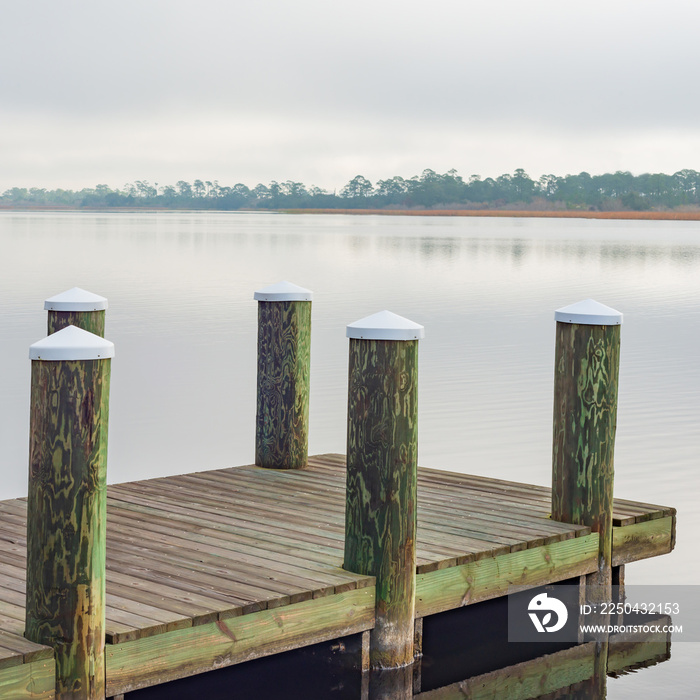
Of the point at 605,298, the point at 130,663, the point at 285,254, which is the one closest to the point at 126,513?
the point at 130,663

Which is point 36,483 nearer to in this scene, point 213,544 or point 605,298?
point 213,544

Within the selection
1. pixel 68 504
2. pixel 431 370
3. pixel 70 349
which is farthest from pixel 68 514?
pixel 431 370

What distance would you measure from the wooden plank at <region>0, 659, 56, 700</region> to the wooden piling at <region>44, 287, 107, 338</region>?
10.7 feet

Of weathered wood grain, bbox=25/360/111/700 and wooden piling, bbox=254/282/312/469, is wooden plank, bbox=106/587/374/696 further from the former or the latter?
wooden piling, bbox=254/282/312/469

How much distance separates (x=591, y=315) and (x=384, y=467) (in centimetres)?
167

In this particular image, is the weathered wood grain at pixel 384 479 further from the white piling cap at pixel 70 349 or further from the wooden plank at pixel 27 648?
the wooden plank at pixel 27 648

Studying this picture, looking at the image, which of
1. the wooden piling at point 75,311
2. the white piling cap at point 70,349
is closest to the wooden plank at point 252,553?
the wooden piling at point 75,311

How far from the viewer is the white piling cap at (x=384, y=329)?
16.8 feet

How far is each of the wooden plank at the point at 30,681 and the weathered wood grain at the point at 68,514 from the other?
0.04m

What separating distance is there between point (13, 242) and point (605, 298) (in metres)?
41.6

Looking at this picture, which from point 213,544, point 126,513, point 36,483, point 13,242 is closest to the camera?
point 36,483

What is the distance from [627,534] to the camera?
652 cm

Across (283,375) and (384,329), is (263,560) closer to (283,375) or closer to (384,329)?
(384,329)

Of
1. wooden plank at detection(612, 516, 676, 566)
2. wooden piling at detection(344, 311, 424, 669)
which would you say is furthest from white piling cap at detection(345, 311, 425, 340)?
wooden plank at detection(612, 516, 676, 566)
